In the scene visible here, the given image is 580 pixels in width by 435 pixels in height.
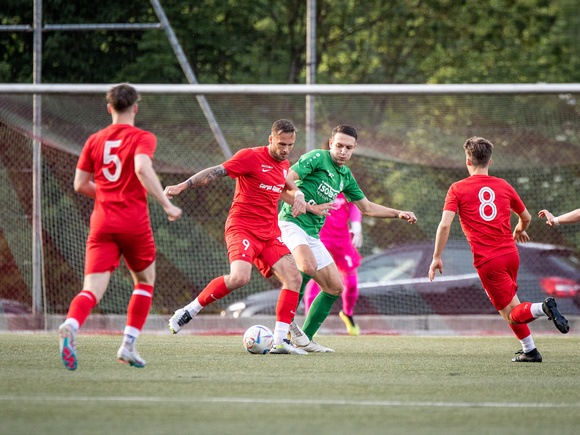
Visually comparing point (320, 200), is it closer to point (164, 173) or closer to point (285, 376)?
point (285, 376)

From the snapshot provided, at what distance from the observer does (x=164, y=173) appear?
10.7m

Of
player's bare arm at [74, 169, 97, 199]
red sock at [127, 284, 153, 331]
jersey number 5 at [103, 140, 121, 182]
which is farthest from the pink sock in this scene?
jersey number 5 at [103, 140, 121, 182]

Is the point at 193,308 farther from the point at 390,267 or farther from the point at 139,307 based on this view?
the point at 390,267

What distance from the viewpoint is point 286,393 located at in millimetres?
4336

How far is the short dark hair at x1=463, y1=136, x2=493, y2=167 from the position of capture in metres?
6.42

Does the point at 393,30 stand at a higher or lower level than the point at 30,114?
higher

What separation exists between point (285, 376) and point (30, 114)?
6.70 meters

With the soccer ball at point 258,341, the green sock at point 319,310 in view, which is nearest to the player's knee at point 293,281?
the soccer ball at point 258,341

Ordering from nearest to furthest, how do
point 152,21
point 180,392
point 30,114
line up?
point 180,392, point 30,114, point 152,21

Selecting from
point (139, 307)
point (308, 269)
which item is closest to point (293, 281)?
point (308, 269)

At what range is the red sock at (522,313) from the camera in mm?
6090

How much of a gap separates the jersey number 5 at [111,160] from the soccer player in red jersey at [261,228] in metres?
1.43

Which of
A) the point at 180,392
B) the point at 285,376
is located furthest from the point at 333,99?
the point at 180,392

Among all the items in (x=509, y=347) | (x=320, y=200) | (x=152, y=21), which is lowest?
(x=509, y=347)
